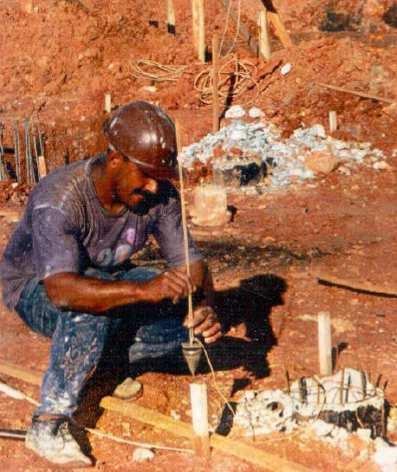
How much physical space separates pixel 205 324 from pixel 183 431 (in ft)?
1.72

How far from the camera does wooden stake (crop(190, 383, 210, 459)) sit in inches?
135

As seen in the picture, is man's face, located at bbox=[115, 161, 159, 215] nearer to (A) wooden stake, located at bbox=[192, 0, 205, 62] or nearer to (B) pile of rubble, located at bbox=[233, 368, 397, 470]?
(B) pile of rubble, located at bbox=[233, 368, 397, 470]

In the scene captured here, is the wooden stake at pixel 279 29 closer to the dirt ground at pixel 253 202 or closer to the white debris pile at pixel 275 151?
the dirt ground at pixel 253 202

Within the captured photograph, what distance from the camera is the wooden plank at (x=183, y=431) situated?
3.44 meters

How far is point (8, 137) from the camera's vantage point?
11.5 metres

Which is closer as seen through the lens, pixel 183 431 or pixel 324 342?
pixel 183 431

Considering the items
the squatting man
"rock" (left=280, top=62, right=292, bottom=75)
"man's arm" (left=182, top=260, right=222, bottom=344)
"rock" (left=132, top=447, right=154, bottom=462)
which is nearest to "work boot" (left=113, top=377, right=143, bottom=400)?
the squatting man

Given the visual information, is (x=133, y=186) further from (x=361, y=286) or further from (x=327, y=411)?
Answer: (x=361, y=286)

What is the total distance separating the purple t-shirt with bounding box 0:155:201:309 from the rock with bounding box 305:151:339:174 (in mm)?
5053

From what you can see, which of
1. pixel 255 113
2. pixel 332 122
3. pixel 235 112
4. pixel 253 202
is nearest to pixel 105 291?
pixel 253 202

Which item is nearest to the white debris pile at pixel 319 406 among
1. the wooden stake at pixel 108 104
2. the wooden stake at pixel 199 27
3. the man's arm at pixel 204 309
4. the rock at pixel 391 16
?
the man's arm at pixel 204 309

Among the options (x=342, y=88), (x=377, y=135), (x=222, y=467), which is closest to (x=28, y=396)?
(x=222, y=467)

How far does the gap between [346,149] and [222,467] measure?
22.0 ft

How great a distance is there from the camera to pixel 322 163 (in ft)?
29.3
